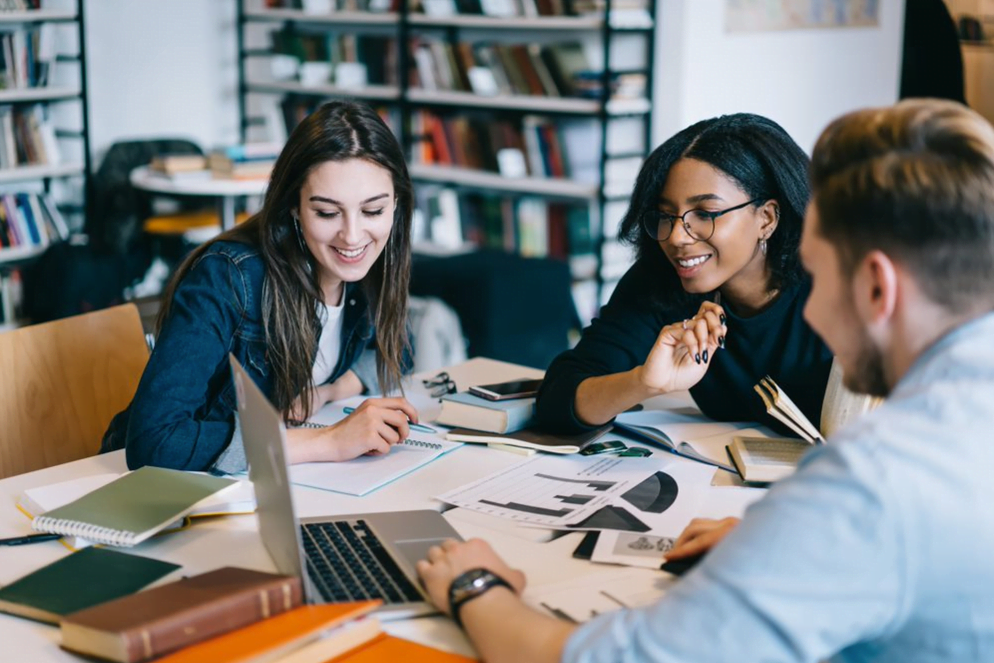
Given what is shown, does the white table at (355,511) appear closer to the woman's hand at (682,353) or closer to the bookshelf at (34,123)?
the woman's hand at (682,353)

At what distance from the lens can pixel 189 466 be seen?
1680 millimetres

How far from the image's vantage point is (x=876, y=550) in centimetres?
86

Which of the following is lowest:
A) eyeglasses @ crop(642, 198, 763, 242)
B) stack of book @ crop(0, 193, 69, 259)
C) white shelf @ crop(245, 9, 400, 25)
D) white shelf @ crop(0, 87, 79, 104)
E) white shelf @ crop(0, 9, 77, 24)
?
stack of book @ crop(0, 193, 69, 259)

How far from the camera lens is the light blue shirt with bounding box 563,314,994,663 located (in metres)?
0.86

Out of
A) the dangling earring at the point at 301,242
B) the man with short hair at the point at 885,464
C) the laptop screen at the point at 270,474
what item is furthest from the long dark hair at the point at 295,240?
the man with short hair at the point at 885,464

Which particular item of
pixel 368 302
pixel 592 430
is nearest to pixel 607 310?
pixel 592 430

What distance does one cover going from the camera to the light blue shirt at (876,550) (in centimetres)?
86

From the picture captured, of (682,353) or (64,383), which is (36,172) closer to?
(64,383)

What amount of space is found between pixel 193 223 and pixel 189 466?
3.54 m

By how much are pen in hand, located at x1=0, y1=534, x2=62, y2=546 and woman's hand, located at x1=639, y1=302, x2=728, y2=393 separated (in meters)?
0.91

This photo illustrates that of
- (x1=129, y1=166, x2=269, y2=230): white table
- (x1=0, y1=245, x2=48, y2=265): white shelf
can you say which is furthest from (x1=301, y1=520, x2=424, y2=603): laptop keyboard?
(x1=0, y1=245, x2=48, y2=265): white shelf

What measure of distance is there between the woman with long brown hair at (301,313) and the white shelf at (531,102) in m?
2.52

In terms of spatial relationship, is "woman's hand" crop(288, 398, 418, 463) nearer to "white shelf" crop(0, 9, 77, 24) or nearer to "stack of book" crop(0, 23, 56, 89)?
"white shelf" crop(0, 9, 77, 24)

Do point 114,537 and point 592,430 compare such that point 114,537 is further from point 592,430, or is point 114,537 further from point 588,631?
point 592,430
